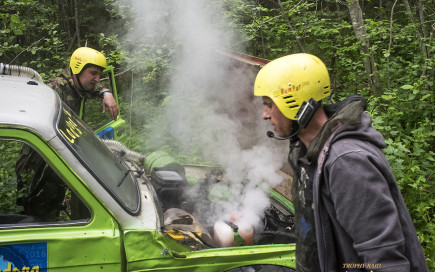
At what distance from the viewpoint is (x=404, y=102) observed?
5.44 m

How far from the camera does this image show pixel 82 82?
4328 mm

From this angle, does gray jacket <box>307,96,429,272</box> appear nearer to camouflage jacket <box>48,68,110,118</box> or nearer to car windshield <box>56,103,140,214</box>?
car windshield <box>56,103,140,214</box>

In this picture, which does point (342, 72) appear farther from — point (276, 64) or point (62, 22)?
point (62, 22)

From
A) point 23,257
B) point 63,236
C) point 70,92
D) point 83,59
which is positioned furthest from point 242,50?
point 23,257

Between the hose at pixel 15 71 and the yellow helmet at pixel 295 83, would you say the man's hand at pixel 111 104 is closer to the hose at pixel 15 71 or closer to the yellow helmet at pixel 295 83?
the hose at pixel 15 71

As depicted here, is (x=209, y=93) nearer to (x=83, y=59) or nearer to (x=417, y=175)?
(x=83, y=59)

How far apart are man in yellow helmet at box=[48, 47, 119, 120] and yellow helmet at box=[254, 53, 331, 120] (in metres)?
2.83

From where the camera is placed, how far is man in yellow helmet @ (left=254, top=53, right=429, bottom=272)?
1389 mm

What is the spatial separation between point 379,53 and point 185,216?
7.37 metres

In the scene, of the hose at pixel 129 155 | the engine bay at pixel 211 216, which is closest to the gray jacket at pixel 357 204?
the engine bay at pixel 211 216

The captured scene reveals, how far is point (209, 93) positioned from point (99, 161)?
3.90 metres

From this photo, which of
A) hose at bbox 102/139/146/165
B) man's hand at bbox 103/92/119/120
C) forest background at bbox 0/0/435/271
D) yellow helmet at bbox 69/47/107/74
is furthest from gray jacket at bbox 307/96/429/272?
yellow helmet at bbox 69/47/107/74

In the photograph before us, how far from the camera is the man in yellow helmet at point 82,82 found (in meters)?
4.25

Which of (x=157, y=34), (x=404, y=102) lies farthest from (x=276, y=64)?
(x=157, y=34)
